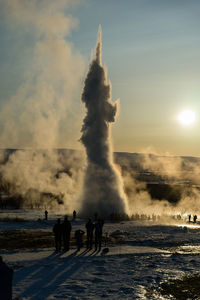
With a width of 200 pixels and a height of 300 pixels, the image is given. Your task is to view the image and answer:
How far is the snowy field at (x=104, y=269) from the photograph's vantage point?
12.4 m

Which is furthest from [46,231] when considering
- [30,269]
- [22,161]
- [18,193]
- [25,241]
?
[22,161]

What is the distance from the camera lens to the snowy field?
40.8 feet

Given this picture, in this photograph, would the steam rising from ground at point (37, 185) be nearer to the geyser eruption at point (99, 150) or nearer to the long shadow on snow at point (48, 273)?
the geyser eruption at point (99, 150)

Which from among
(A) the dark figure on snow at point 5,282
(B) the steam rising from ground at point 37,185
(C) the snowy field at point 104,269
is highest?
(B) the steam rising from ground at point 37,185

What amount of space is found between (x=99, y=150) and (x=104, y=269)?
1191 inches

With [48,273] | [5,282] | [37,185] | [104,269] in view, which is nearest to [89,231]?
[104,269]

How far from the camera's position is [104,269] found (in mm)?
15594

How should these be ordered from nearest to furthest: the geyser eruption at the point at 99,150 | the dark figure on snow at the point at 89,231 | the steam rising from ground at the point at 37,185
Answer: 1. the dark figure on snow at the point at 89,231
2. the geyser eruption at the point at 99,150
3. the steam rising from ground at the point at 37,185

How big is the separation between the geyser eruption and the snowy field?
60.4 ft

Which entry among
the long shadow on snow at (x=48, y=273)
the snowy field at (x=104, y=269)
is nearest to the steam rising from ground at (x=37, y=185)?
the snowy field at (x=104, y=269)

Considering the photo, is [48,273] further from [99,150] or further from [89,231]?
[99,150]

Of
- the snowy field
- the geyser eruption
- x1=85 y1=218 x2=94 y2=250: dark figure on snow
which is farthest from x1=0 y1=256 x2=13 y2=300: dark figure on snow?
the geyser eruption

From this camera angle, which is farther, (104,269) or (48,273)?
(104,269)

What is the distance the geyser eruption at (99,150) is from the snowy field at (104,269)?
18415 millimetres
